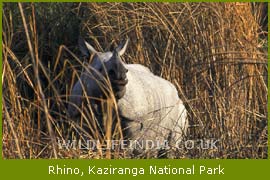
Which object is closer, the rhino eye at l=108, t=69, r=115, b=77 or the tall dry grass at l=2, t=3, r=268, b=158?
the rhino eye at l=108, t=69, r=115, b=77

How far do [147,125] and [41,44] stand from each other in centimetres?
293

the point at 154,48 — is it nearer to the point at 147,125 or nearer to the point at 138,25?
the point at 138,25

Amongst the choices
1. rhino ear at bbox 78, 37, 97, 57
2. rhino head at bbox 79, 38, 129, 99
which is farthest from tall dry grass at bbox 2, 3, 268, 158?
rhino head at bbox 79, 38, 129, 99

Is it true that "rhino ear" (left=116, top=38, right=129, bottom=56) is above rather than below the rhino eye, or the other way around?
above

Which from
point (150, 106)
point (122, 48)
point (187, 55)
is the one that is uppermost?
point (122, 48)

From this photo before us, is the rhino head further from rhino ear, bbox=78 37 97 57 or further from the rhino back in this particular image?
the rhino back

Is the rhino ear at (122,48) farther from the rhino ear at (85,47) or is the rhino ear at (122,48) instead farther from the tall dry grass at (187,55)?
the tall dry grass at (187,55)

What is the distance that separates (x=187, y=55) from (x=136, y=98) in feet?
5.18

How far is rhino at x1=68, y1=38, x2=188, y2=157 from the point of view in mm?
5465

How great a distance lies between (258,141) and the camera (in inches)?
218

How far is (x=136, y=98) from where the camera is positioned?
6.06 meters

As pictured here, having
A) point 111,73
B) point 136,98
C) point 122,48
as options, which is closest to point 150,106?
point 136,98

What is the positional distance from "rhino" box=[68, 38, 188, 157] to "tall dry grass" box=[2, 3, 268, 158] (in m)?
0.15

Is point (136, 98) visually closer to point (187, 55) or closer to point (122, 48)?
point (122, 48)
